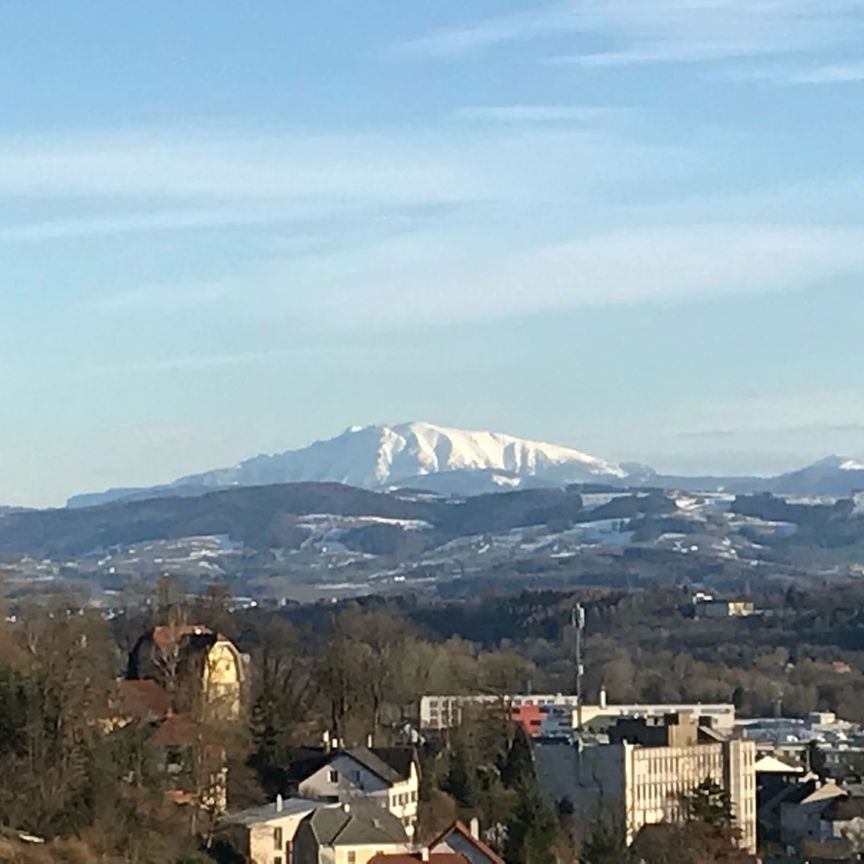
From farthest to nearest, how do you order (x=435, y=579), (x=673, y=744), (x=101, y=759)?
(x=435, y=579)
(x=673, y=744)
(x=101, y=759)

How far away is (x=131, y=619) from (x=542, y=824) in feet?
107

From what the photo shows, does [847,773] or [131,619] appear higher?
[131,619]

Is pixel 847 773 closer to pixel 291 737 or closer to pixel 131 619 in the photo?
pixel 131 619

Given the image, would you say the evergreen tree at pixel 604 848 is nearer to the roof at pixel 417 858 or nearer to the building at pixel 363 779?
the roof at pixel 417 858

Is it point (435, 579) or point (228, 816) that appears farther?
point (435, 579)

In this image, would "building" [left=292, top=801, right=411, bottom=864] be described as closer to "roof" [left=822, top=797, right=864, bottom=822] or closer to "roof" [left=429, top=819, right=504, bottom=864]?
"roof" [left=429, top=819, right=504, bottom=864]

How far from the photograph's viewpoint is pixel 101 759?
1129 inches

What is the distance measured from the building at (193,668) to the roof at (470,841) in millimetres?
4014

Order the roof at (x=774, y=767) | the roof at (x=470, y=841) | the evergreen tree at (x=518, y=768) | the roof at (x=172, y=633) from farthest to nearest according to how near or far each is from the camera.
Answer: the roof at (x=774, y=767) < the roof at (x=172, y=633) < the evergreen tree at (x=518, y=768) < the roof at (x=470, y=841)

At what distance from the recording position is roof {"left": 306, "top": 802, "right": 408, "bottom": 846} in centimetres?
3262

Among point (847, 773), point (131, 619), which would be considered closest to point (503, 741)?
point (847, 773)

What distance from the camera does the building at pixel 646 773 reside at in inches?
1786

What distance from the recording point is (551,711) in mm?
68875

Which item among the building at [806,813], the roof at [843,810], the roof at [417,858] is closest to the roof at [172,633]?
the roof at [417,858]
